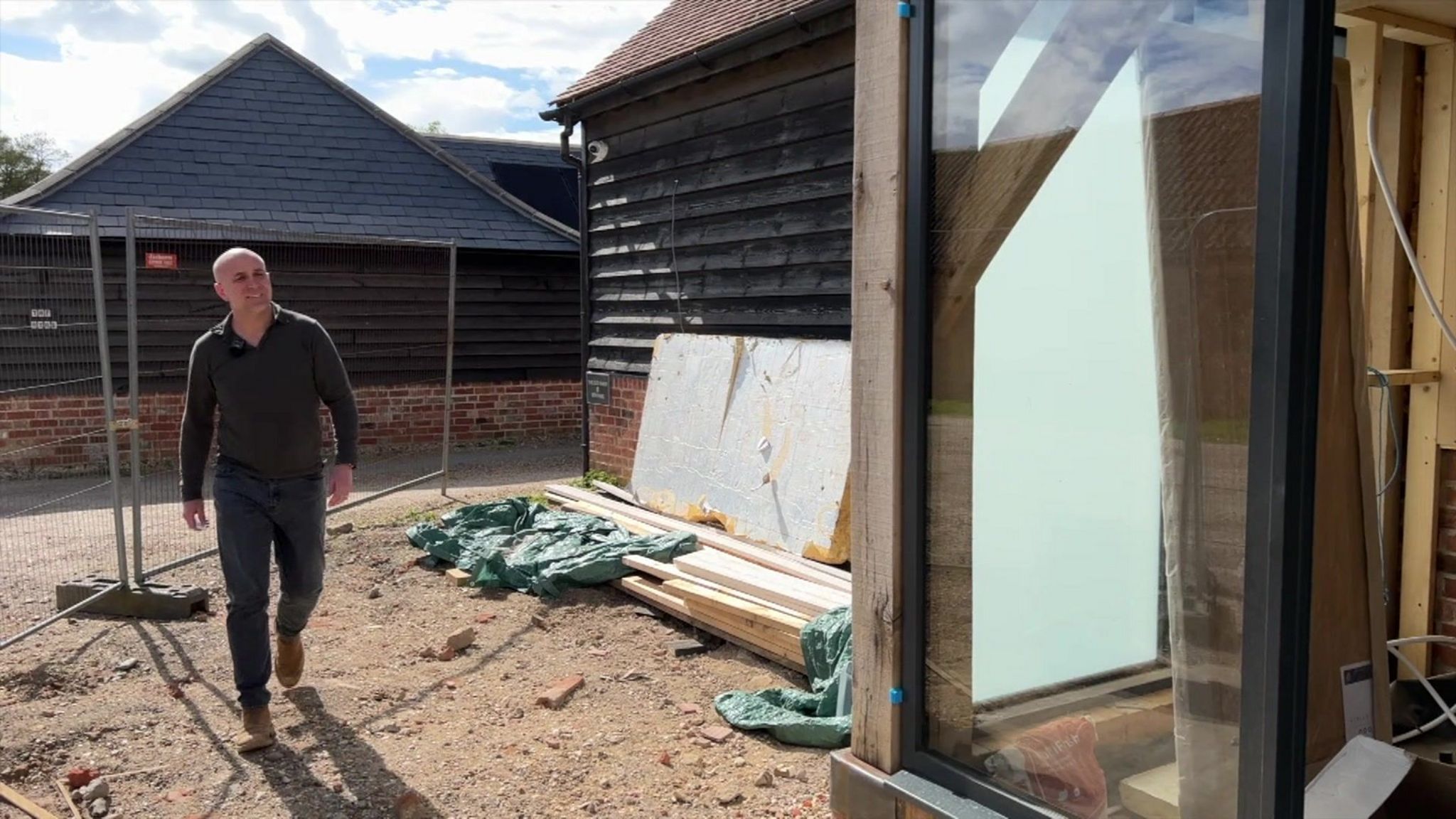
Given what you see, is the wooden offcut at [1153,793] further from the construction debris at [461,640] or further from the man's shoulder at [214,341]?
the construction debris at [461,640]

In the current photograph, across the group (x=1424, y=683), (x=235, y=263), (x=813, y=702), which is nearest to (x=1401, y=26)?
(x=1424, y=683)

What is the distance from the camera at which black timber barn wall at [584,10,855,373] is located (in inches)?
299

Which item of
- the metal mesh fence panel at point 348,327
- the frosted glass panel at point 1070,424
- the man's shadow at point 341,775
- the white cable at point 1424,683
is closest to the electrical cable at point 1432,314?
the white cable at point 1424,683

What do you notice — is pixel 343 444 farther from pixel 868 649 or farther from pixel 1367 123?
pixel 1367 123

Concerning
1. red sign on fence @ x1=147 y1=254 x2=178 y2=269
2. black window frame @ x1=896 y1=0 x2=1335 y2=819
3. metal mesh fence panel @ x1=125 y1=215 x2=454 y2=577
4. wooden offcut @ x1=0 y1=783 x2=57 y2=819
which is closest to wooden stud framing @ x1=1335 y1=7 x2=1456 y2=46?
black window frame @ x1=896 y1=0 x2=1335 y2=819

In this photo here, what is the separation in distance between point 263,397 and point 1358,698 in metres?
4.05

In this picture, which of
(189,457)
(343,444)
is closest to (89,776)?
(189,457)

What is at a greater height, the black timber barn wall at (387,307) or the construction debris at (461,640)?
the black timber barn wall at (387,307)

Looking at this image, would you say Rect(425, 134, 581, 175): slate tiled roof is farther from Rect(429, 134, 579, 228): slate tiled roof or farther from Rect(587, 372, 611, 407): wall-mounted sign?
Rect(587, 372, 611, 407): wall-mounted sign

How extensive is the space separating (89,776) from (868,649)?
135 inches

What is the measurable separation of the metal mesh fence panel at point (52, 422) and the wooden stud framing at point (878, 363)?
4.59 metres

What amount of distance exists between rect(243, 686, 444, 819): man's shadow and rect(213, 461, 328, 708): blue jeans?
279mm

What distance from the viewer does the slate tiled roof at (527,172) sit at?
699 inches

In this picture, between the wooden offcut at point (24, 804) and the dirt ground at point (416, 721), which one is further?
the dirt ground at point (416, 721)
